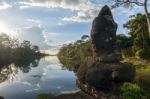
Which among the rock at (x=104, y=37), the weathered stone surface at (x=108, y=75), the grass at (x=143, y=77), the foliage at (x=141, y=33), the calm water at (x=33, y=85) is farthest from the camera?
the foliage at (x=141, y=33)

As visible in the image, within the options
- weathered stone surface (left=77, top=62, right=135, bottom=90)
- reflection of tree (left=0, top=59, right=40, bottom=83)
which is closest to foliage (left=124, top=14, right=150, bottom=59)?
reflection of tree (left=0, top=59, right=40, bottom=83)

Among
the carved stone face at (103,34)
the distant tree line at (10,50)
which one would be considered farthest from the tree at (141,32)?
the distant tree line at (10,50)

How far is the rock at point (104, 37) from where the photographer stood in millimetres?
35588

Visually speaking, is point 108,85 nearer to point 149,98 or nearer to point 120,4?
point 149,98

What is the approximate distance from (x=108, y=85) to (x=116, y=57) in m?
4.79

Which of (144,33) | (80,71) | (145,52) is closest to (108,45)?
Answer: (80,71)

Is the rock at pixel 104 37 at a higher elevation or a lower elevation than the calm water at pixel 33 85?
higher

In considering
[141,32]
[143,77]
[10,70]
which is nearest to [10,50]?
[10,70]

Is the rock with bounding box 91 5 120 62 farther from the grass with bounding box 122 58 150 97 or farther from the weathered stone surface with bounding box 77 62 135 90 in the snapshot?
the grass with bounding box 122 58 150 97

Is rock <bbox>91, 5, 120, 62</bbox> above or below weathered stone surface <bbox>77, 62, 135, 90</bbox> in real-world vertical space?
above

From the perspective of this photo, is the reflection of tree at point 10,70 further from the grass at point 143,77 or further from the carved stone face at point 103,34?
the carved stone face at point 103,34

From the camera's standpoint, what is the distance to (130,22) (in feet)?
285

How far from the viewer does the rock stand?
117ft

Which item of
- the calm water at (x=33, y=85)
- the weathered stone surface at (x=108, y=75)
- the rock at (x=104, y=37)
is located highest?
the rock at (x=104, y=37)
